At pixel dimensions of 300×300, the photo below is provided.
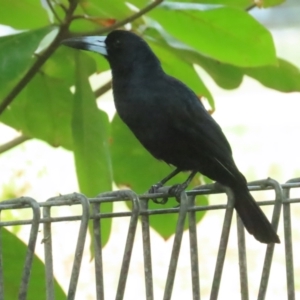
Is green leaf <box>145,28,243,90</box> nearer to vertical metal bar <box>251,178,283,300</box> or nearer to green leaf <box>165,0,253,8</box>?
green leaf <box>165,0,253,8</box>

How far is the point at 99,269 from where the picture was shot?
0.94 m

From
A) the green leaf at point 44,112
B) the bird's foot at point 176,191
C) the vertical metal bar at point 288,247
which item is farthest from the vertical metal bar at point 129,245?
the green leaf at point 44,112

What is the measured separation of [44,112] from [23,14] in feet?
0.69

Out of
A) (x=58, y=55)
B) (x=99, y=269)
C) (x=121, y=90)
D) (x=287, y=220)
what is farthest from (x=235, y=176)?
(x=58, y=55)

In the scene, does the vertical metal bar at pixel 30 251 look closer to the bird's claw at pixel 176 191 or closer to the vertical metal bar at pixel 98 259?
the vertical metal bar at pixel 98 259

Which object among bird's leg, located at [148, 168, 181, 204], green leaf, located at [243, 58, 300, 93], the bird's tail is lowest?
the bird's tail

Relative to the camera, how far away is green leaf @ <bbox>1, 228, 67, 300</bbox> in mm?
1181

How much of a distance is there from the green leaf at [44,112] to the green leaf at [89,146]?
12cm

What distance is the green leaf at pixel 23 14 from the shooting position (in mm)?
1467

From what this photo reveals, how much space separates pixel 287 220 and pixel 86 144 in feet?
1.70

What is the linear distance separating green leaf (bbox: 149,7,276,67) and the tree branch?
0.18m

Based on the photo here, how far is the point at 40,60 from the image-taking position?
140 centimetres

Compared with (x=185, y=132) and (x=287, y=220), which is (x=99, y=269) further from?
(x=185, y=132)

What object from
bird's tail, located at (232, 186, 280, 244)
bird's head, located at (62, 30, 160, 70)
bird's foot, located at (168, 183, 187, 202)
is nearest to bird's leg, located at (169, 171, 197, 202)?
bird's foot, located at (168, 183, 187, 202)
